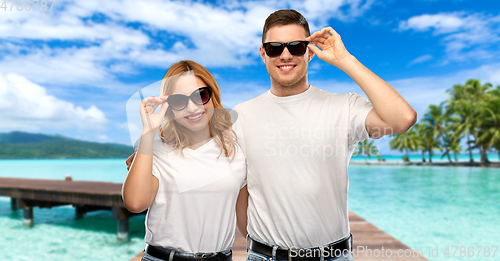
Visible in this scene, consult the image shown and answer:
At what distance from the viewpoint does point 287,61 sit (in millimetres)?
1962

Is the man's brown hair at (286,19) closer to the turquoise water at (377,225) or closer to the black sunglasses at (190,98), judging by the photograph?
the black sunglasses at (190,98)

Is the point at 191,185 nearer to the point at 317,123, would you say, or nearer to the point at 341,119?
the point at 317,123

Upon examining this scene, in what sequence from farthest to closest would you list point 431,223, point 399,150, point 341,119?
point 399,150
point 431,223
point 341,119

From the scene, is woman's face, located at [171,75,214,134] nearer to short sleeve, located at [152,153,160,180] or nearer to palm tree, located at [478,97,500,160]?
short sleeve, located at [152,153,160,180]

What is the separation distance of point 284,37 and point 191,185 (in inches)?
46.4

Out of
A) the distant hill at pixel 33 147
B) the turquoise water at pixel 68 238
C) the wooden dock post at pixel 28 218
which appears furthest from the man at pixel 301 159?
the distant hill at pixel 33 147

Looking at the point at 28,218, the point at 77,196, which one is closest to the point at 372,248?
the point at 77,196

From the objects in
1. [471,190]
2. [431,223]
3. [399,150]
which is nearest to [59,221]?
[431,223]

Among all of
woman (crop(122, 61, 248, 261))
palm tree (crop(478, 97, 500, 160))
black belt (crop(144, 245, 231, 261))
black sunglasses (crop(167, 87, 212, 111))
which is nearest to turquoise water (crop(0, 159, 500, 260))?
black belt (crop(144, 245, 231, 261))

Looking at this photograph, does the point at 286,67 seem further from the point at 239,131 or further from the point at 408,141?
the point at 408,141

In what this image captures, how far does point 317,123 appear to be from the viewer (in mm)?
1900

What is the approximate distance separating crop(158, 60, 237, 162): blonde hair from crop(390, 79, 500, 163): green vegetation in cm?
4638

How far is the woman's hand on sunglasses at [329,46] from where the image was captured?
5.71 ft

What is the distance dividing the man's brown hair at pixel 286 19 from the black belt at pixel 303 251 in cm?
149
